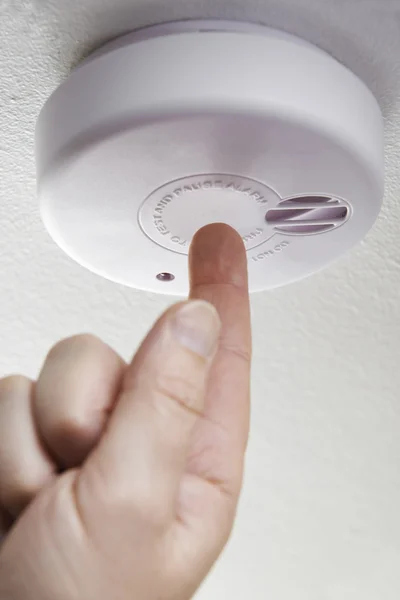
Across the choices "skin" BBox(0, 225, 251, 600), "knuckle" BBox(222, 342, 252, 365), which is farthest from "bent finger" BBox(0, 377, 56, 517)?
"knuckle" BBox(222, 342, 252, 365)

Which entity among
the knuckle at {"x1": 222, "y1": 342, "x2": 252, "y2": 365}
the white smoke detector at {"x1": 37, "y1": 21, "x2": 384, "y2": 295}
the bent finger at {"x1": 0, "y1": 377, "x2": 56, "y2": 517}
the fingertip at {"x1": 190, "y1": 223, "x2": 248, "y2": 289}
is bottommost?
the bent finger at {"x1": 0, "y1": 377, "x2": 56, "y2": 517}

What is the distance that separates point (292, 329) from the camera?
0.67 m

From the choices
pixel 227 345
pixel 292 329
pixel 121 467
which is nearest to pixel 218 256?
pixel 227 345

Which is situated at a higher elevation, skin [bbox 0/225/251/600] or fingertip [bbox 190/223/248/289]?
fingertip [bbox 190/223/248/289]

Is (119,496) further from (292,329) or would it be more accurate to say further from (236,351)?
(292,329)

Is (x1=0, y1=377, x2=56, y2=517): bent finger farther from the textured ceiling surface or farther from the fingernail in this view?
the textured ceiling surface

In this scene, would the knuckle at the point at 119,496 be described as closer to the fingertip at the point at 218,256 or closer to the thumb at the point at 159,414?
the thumb at the point at 159,414

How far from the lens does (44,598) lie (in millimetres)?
302

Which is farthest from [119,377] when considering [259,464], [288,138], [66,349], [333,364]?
[259,464]

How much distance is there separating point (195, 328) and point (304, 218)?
15 centimetres

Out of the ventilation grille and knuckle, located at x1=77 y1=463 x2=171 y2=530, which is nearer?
knuckle, located at x1=77 y1=463 x2=171 y2=530

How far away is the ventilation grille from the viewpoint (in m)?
0.43

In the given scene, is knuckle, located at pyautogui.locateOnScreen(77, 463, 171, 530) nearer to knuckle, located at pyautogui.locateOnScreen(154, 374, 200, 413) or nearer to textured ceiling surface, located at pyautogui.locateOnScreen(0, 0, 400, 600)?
knuckle, located at pyautogui.locateOnScreen(154, 374, 200, 413)

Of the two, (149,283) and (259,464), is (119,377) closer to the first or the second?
(149,283)
